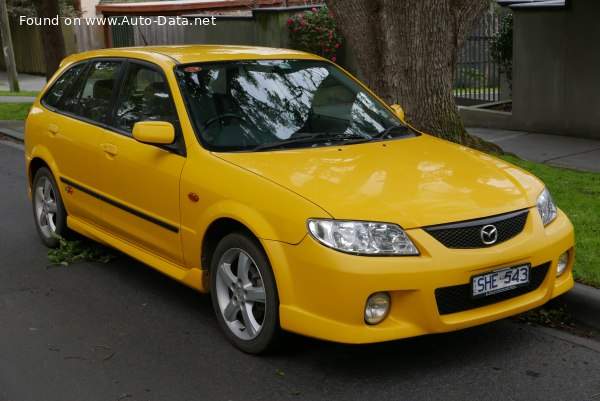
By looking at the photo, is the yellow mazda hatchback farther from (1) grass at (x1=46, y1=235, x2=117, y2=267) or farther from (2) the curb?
(2) the curb

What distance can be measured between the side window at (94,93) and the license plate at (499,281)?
3175 millimetres

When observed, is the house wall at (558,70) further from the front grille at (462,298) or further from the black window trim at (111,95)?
the front grille at (462,298)

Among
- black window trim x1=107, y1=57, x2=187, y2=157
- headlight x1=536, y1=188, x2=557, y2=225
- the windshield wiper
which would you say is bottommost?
headlight x1=536, y1=188, x2=557, y2=225

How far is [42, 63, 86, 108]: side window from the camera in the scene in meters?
7.43

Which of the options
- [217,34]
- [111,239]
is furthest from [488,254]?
[217,34]

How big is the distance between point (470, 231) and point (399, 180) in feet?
1.84

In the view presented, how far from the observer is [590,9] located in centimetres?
1213

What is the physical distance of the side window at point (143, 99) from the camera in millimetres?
6047

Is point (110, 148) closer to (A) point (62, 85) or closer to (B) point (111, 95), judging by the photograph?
(B) point (111, 95)

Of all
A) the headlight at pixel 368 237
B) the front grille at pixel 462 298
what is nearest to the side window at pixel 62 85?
the headlight at pixel 368 237

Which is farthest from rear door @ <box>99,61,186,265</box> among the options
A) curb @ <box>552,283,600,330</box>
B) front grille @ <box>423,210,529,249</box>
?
curb @ <box>552,283,600,330</box>

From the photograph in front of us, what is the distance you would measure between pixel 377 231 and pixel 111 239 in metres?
2.62

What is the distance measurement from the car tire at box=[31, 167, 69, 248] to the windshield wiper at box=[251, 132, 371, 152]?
241cm

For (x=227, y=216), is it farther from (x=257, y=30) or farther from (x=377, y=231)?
(x=257, y=30)
